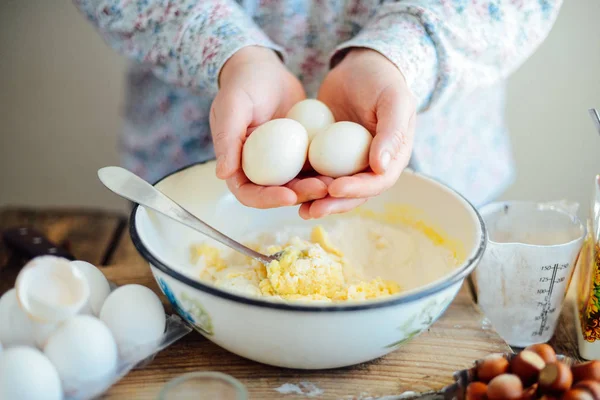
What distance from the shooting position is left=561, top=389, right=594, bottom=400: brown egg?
1.80ft

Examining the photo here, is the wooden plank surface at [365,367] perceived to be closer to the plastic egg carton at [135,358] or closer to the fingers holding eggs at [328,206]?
the plastic egg carton at [135,358]

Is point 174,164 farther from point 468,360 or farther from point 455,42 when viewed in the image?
point 468,360

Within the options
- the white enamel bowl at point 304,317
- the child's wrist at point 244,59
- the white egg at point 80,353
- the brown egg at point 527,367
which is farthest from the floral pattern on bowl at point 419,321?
the child's wrist at point 244,59

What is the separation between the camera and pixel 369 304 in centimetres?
61

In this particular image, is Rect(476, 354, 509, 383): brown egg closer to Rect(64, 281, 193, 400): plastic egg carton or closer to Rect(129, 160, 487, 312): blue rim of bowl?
Rect(129, 160, 487, 312): blue rim of bowl

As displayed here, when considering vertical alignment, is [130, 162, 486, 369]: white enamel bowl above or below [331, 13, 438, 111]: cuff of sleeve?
below

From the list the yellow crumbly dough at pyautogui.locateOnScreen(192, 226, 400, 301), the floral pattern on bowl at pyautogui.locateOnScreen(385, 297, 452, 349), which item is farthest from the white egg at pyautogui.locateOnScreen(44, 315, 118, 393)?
the floral pattern on bowl at pyautogui.locateOnScreen(385, 297, 452, 349)

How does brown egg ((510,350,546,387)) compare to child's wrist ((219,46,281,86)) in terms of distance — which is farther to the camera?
child's wrist ((219,46,281,86))

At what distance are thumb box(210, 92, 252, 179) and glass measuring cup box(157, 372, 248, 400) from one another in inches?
10.4

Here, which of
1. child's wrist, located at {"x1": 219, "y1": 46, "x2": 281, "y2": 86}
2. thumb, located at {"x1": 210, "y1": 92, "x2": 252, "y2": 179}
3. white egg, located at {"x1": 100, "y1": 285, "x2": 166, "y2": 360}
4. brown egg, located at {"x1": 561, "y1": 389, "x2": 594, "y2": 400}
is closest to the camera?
brown egg, located at {"x1": 561, "y1": 389, "x2": 594, "y2": 400}

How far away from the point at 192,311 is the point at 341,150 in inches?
11.1

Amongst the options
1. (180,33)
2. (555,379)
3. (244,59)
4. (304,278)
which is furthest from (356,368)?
(180,33)

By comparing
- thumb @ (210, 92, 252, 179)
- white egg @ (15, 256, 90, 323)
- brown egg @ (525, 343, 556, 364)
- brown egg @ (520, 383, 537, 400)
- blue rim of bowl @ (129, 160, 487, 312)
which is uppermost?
thumb @ (210, 92, 252, 179)

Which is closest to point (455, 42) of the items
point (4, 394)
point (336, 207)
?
point (336, 207)
